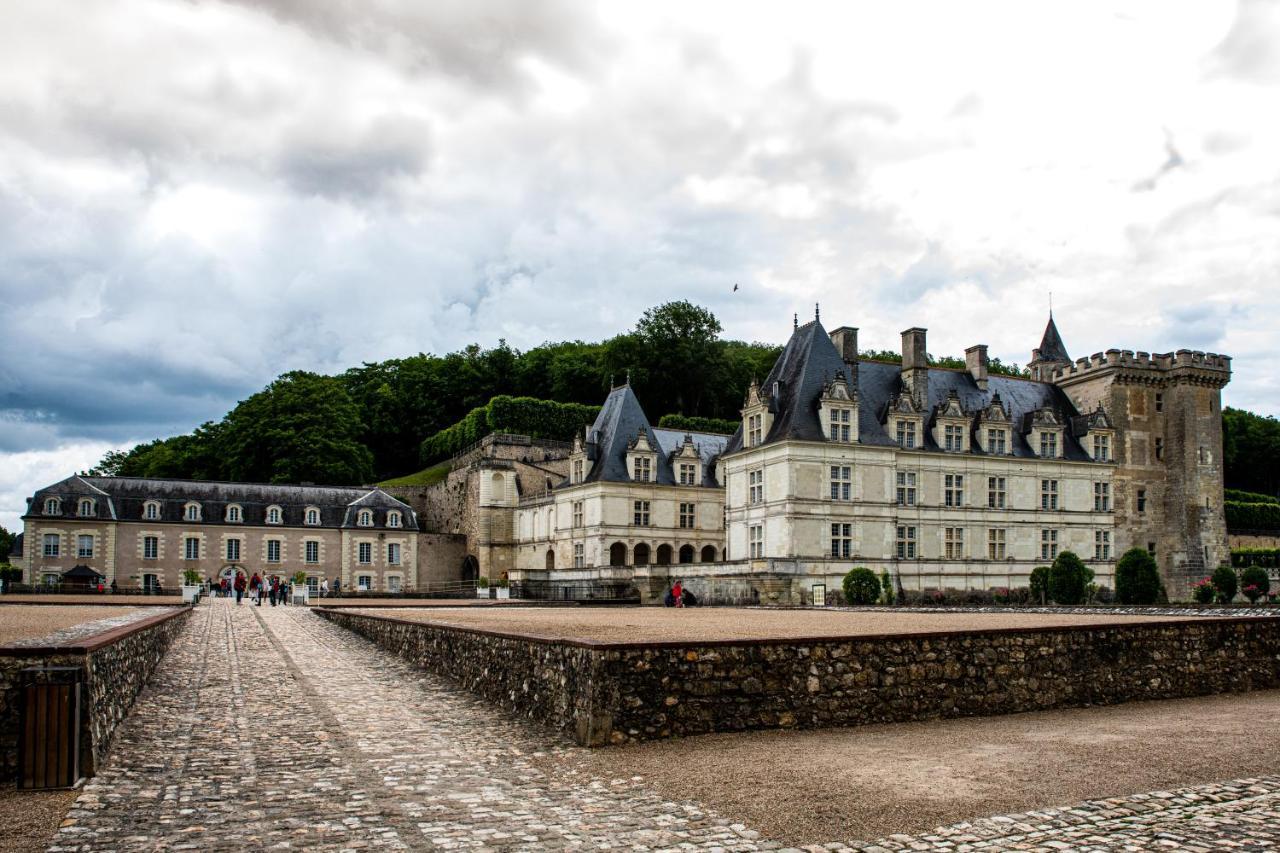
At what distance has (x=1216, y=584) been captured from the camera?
39.3 m

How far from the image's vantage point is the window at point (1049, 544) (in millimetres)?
52094

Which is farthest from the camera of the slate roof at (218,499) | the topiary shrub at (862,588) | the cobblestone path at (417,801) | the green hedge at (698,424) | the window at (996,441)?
the green hedge at (698,424)

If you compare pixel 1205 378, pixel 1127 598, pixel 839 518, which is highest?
pixel 1205 378

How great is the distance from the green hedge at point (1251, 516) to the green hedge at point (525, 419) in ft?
151

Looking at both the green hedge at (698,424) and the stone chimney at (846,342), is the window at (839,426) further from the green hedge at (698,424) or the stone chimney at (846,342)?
the green hedge at (698,424)

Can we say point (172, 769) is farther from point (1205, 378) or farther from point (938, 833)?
point (1205, 378)

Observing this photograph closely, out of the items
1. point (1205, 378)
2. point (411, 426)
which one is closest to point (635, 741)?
point (1205, 378)

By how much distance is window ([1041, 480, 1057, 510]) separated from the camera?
52562 mm

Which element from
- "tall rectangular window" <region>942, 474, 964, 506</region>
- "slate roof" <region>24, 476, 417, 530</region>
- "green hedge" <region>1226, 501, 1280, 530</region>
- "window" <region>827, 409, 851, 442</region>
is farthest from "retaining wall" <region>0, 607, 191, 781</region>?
"green hedge" <region>1226, 501, 1280, 530</region>

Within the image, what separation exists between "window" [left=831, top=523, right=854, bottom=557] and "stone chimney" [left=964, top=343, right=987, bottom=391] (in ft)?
40.1

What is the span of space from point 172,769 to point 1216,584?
37946 mm

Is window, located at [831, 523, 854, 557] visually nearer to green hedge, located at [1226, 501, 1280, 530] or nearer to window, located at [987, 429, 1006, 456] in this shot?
window, located at [987, 429, 1006, 456]

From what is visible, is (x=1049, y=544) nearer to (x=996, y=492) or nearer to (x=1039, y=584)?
(x=996, y=492)

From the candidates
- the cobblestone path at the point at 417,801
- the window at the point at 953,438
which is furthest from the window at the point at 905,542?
the cobblestone path at the point at 417,801
